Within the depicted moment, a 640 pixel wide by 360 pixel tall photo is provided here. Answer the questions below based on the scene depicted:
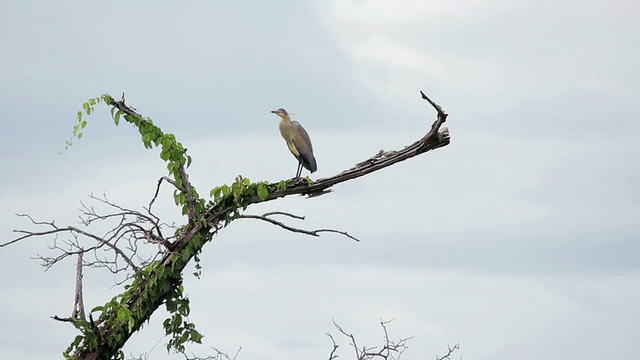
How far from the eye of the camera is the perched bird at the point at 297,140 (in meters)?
9.53

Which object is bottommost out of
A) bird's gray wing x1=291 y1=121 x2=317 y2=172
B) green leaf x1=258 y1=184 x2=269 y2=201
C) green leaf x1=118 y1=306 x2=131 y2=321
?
green leaf x1=118 y1=306 x2=131 y2=321

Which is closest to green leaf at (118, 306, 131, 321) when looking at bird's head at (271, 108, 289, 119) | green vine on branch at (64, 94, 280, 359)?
green vine on branch at (64, 94, 280, 359)

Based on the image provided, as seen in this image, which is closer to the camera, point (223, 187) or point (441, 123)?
point (441, 123)

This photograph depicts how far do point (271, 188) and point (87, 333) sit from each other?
7.08 ft

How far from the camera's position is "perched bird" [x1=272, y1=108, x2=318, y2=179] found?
9531 mm

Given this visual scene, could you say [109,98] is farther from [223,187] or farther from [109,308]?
[109,308]

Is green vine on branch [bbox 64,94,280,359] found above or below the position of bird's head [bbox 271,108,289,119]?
below

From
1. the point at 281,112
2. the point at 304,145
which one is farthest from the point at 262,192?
the point at 281,112

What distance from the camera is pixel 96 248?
30.8 feet

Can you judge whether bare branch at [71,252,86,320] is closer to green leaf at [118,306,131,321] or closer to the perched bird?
green leaf at [118,306,131,321]

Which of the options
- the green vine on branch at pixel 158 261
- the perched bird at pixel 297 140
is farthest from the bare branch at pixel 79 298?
the perched bird at pixel 297 140

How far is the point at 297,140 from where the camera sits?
9.62 m

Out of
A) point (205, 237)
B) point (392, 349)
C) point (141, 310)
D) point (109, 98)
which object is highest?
point (109, 98)

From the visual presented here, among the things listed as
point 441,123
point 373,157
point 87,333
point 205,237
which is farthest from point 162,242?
point 441,123
